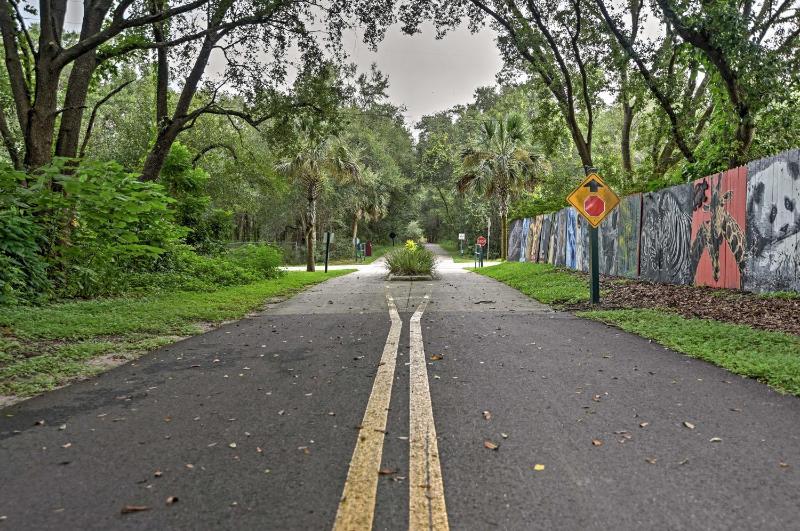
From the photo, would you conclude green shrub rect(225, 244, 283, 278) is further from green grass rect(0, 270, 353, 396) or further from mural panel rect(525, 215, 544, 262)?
mural panel rect(525, 215, 544, 262)

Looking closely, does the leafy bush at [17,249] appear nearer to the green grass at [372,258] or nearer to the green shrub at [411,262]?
the green shrub at [411,262]

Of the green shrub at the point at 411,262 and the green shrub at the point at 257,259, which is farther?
the green shrub at the point at 411,262

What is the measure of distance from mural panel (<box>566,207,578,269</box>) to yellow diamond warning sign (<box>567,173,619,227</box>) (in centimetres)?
855

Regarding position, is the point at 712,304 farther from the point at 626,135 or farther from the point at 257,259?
the point at 257,259

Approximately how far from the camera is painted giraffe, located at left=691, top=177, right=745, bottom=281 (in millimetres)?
9102

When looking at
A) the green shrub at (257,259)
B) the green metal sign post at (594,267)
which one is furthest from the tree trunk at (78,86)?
the green metal sign post at (594,267)

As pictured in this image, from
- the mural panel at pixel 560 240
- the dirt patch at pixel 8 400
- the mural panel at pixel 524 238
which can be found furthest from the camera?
the mural panel at pixel 524 238

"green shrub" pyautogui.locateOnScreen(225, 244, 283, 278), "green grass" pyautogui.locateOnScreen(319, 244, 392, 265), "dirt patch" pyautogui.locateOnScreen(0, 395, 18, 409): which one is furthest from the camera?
"green grass" pyautogui.locateOnScreen(319, 244, 392, 265)

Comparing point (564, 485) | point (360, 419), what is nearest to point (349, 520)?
point (564, 485)

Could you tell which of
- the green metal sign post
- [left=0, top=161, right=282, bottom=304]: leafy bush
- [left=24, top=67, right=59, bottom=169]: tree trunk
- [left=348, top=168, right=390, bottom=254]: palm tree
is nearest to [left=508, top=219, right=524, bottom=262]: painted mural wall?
[left=348, top=168, right=390, bottom=254]: palm tree

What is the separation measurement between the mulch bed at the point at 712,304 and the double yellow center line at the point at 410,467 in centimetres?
522

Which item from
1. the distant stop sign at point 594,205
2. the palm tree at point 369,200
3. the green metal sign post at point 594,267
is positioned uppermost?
the palm tree at point 369,200

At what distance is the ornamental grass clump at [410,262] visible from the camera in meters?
20.6

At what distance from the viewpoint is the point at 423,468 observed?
99.9 inches
